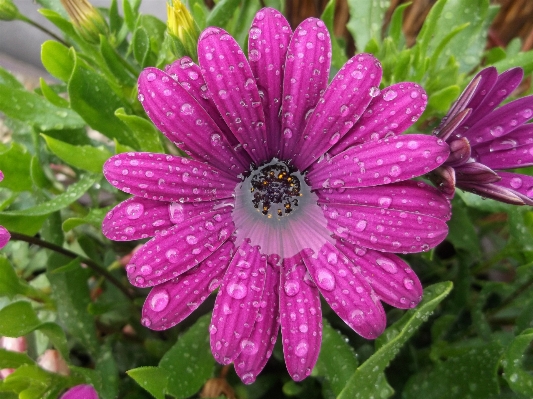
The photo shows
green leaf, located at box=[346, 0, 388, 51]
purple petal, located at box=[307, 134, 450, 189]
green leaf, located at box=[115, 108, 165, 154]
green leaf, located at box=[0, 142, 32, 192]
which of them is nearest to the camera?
purple petal, located at box=[307, 134, 450, 189]

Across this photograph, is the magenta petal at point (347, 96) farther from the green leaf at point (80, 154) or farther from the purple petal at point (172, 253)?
the green leaf at point (80, 154)

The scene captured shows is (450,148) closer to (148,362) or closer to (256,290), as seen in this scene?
(256,290)

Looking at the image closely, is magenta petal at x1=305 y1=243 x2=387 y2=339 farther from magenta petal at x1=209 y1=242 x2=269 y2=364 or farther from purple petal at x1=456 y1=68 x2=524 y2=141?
purple petal at x1=456 y1=68 x2=524 y2=141

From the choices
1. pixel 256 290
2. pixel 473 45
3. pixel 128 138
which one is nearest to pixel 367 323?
pixel 256 290

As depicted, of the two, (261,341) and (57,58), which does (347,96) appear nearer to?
(261,341)

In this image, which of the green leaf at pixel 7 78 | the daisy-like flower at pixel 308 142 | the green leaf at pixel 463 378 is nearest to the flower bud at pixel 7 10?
the green leaf at pixel 7 78

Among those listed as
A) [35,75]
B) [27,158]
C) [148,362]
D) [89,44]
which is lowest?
[148,362]

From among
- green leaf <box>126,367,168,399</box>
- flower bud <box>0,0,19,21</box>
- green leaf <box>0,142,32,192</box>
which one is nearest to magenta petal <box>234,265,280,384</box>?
green leaf <box>126,367,168,399</box>
